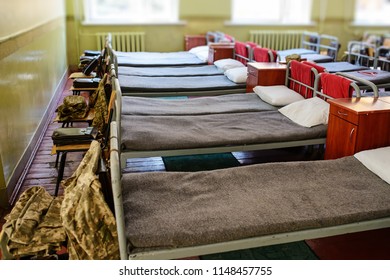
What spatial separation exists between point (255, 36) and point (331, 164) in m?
6.01

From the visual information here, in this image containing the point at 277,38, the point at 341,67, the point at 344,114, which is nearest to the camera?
the point at 344,114

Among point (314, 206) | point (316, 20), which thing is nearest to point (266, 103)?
point (314, 206)

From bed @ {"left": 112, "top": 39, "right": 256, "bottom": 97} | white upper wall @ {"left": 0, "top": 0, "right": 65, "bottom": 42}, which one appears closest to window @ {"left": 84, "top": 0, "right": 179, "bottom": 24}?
white upper wall @ {"left": 0, "top": 0, "right": 65, "bottom": 42}

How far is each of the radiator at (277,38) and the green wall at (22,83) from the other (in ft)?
13.9

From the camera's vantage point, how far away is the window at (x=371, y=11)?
827cm

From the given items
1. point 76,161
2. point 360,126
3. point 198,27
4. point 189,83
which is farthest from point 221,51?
point 360,126

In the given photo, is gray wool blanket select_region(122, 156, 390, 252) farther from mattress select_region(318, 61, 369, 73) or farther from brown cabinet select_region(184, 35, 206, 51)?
brown cabinet select_region(184, 35, 206, 51)

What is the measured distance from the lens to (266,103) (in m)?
3.87

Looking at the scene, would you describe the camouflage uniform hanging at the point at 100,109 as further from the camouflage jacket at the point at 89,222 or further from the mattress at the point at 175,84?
the camouflage jacket at the point at 89,222

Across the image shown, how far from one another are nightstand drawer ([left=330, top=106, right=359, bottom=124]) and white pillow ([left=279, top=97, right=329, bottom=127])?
24cm

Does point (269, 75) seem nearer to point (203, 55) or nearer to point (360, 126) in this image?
point (360, 126)

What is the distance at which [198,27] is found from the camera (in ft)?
25.6

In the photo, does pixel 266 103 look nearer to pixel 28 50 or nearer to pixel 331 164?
pixel 331 164

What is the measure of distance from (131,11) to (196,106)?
A: 4584 mm
